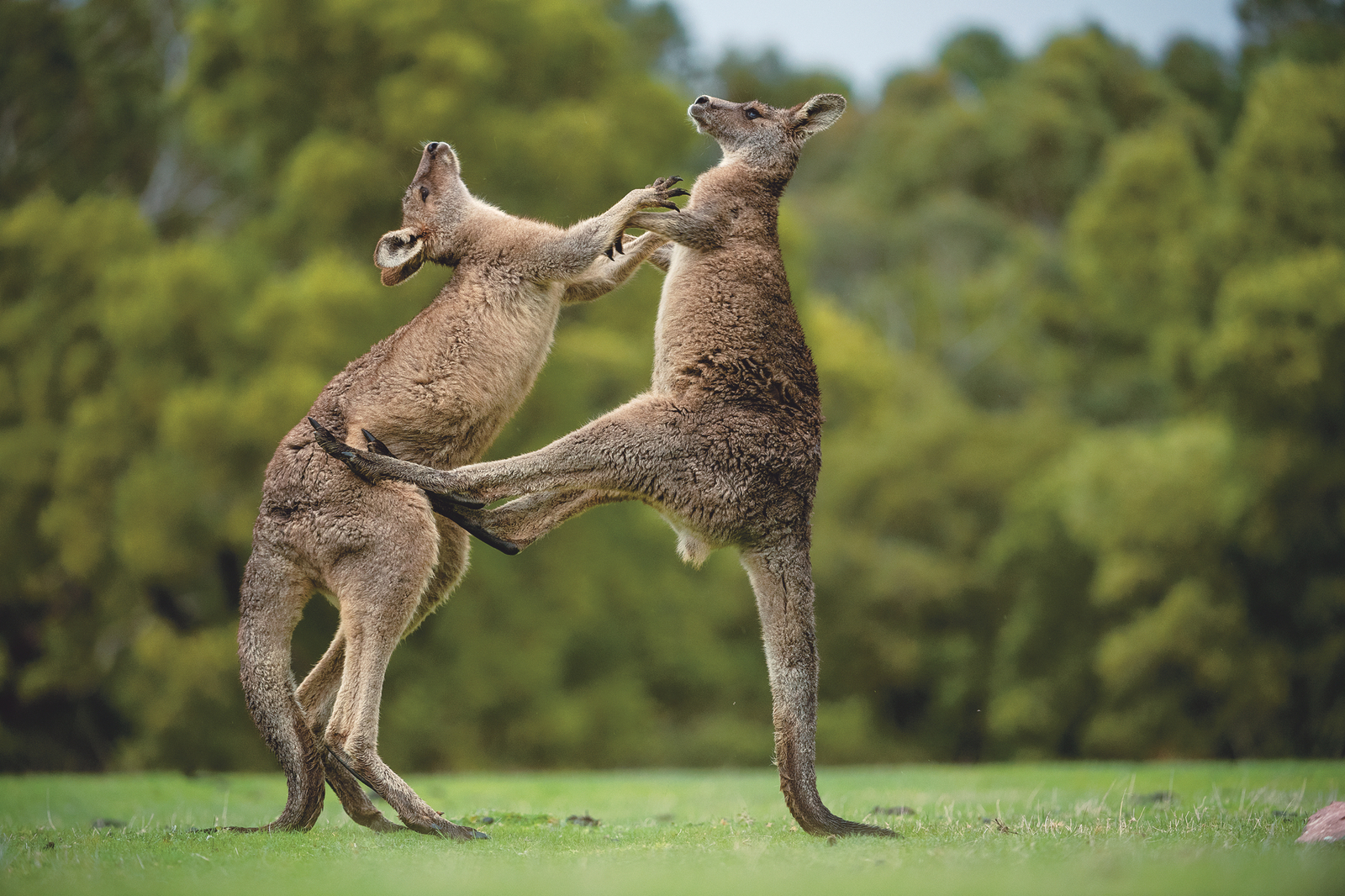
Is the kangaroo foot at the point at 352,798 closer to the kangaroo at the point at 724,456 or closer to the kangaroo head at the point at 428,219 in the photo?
the kangaroo at the point at 724,456

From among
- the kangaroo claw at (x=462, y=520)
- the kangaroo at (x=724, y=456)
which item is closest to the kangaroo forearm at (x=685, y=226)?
the kangaroo at (x=724, y=456)

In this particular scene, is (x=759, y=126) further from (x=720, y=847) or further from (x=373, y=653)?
(x=720, y=847)

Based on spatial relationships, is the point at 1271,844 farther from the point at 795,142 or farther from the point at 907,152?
Result: the point at 907,152

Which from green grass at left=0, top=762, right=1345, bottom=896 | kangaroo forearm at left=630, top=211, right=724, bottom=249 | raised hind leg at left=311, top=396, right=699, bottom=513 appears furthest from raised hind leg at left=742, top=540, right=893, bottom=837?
kangaroo forearm at left=630, top=211, right=724, bottom=249

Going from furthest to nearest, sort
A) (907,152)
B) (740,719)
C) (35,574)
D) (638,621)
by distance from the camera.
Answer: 1. (907,152)
2. (740,719)
3. (638,621)
4. (35,574)

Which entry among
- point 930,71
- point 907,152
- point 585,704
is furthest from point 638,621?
point 930,71

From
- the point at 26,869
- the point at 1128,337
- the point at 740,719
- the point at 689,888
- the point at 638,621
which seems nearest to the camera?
the point at 689,888

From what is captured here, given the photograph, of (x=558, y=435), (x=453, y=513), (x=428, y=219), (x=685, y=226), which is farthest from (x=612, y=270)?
(x=558, y=435)

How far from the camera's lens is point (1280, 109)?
891 inches

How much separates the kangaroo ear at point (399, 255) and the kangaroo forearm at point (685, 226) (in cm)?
137

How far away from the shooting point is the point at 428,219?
8.10 meters

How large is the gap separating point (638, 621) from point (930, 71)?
120 feet

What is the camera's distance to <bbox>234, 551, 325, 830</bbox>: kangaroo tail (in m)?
7.13

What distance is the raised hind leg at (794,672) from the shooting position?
682 centimetres
